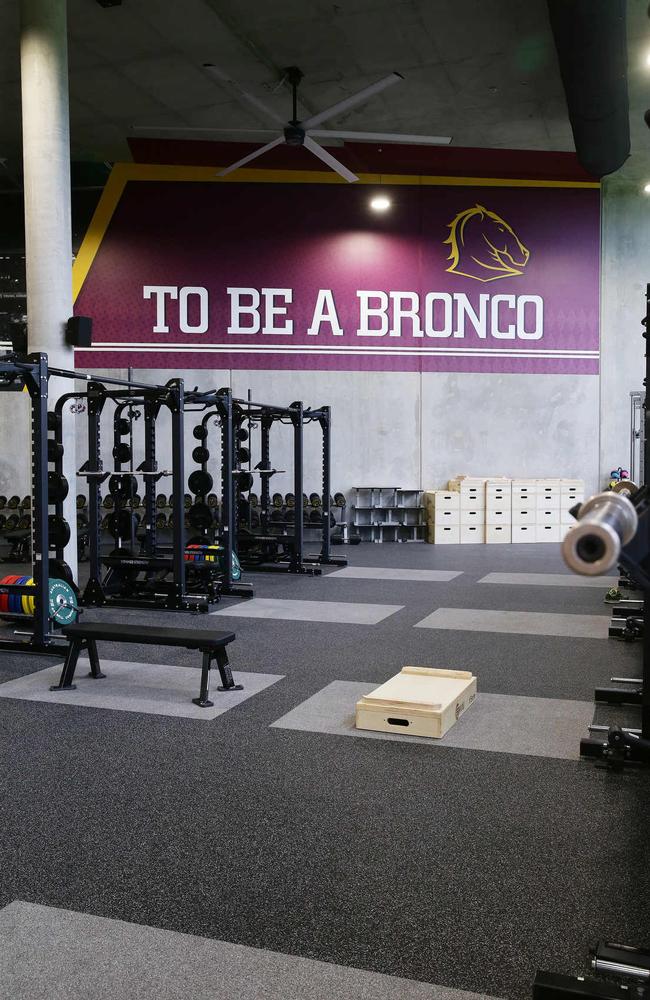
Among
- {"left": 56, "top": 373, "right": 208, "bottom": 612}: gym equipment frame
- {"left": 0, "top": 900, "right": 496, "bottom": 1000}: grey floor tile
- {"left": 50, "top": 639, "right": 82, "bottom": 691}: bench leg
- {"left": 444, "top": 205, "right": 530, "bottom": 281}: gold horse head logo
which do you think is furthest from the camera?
{"left": 444, "top": 205, "right": 530, "bottom": 281}: gold horse head logo

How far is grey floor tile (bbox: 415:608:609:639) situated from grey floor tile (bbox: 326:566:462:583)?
166 cm

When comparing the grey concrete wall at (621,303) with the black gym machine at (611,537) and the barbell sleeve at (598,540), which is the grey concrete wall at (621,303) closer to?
the black gym machine at (611,537)

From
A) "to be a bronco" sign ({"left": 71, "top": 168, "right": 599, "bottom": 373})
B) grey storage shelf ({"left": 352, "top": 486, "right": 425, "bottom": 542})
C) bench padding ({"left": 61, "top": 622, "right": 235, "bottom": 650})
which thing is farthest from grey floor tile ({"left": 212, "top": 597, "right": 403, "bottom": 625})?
"to be a bronco" sign ({"left": 71, "top": 168, "right": 599, "bottom": 373})

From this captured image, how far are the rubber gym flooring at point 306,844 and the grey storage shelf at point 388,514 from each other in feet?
22.4

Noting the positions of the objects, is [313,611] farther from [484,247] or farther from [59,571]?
[484,247]

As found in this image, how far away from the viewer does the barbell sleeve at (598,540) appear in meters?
1.09

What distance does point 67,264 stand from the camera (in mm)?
6840

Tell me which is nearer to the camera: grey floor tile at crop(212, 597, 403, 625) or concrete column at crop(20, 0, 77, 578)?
grey floor tile at crop(212, 597, 403, 625)

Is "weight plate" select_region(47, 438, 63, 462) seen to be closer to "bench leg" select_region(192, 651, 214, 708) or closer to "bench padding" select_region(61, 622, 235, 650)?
"bench padding" select_region(61, 622, 235, 650)

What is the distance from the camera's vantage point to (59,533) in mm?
5664

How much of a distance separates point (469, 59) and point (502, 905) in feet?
27.6

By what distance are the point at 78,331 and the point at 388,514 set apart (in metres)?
5.86

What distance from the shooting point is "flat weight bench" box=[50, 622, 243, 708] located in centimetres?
403

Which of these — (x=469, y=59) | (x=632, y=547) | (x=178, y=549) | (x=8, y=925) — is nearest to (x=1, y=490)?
(x=178, y=549)
